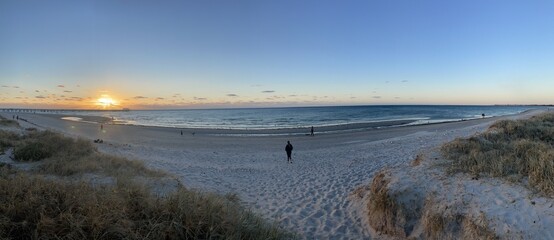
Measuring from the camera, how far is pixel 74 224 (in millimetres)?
3779

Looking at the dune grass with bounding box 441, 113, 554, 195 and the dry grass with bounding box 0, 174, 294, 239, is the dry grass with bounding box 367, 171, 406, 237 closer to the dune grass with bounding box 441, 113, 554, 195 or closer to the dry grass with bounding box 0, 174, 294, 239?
the dune grass with bounding box 441, 113, 554, 195

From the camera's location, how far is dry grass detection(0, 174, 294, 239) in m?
3.83

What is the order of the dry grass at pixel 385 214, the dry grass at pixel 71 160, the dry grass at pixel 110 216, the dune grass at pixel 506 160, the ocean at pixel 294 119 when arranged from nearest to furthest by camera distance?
the dry grass at pixel 110 216
the dune grass at pixel 506 160
the dry grass at pixel 385 214
the dry grass at pixel 71 160
the ocean at pixel 294 119

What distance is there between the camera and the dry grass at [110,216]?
3834 mm

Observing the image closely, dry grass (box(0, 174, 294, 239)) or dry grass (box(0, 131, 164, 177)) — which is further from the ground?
dry grass (box(0, 174, 294, 239))

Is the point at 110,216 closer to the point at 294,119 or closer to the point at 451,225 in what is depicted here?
the point at 451,225

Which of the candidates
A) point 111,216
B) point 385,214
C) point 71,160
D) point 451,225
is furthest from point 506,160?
point 71,160

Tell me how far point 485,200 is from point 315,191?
5.50 metres

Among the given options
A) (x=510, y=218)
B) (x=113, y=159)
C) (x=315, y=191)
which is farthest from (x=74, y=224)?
(x=113, y=159)

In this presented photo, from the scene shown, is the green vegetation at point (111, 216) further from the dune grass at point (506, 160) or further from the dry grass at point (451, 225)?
the dune grass at point (506, 160)

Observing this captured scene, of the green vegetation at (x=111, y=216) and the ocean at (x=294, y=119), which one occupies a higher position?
the green vegetation at (x=111, y=216)

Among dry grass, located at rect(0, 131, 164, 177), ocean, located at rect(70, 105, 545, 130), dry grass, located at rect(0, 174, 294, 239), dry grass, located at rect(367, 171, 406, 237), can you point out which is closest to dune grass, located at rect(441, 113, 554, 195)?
dry grass, located at rect(367, 171, 406, 237)

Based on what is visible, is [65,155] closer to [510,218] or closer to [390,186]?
[390,186]

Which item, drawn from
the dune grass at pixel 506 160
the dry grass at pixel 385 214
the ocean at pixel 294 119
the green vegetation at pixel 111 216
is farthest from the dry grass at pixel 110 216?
the ocean at pixel 294 119
